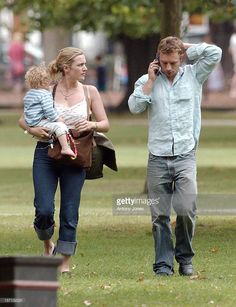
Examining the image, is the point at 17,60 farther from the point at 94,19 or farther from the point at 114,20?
the point at 94,19

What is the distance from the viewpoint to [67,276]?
456 inches

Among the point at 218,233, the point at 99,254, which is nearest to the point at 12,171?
the point at 218,233

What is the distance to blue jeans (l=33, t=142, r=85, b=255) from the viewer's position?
11.4 meters

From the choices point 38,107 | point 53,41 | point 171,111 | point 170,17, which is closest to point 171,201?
point 171,111

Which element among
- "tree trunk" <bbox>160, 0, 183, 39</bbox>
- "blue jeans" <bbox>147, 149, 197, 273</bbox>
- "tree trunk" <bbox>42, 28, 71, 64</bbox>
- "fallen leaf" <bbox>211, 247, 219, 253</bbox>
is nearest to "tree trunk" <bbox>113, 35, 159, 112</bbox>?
"tree trunk" <bbox>42, 28, 71, 64</bbox>

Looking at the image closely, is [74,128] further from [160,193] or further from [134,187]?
[134,187]

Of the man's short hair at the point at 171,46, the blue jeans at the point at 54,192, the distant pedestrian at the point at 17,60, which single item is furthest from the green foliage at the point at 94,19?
the man's short hair at the point at 171,46

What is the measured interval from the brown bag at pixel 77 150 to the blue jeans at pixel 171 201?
20.2 inches

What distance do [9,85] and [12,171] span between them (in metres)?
37.0

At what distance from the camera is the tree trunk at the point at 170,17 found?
18.5 m

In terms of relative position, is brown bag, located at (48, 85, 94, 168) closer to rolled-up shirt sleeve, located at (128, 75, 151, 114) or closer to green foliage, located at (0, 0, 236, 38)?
rolled-up shirt sleeve, located at (128, 75, 151, 114)

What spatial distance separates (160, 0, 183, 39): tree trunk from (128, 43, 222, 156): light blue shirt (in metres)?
7.12

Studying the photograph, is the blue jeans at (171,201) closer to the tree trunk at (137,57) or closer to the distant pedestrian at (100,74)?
the tree trunk at (137,57)

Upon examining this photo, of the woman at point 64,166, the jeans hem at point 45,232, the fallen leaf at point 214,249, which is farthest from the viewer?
the fallen leaf at point 214,249
